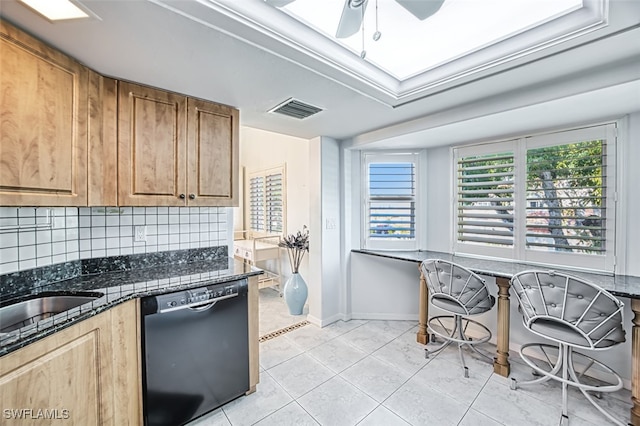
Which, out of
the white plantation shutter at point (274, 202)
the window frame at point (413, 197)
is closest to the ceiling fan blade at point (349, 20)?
the window frame at point (413, 197)

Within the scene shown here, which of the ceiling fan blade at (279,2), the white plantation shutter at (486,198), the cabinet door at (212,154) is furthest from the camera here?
the white plantation shutter at (486,198)

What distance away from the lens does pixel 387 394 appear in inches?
76.7

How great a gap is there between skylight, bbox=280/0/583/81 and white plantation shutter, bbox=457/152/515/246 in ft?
4.73

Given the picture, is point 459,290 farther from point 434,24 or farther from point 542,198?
point 434,24

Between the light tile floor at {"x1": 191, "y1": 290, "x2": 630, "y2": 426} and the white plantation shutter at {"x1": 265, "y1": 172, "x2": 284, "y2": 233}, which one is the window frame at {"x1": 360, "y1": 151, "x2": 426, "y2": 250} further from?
the white plantation shutter at {"x1": 265, "y1": 172, "x2": 284, "y2": 233}

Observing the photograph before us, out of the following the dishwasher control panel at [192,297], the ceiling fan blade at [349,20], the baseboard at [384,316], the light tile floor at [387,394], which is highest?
the ceiling fan blade at [349,20]

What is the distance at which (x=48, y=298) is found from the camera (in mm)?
1470

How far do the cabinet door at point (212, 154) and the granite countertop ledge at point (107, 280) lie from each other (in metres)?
0.53

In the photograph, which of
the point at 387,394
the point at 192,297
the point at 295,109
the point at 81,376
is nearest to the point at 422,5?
the point at 295,109

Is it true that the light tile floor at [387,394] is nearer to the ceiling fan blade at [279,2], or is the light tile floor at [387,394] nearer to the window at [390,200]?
the window at [390,200]

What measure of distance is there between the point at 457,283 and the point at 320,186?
167 cm

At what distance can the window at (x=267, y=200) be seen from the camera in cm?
435

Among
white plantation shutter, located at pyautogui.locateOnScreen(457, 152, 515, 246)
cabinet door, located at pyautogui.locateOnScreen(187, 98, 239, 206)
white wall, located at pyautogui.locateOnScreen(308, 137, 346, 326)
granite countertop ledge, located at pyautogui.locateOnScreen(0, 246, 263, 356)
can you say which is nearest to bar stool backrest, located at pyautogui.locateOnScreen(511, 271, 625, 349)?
white plantation shutter, located at pyautogui.locateOnScreen(457, 152, 515, 246)

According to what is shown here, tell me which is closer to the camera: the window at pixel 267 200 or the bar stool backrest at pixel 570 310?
the bar stool backrest at pixel 570 310
